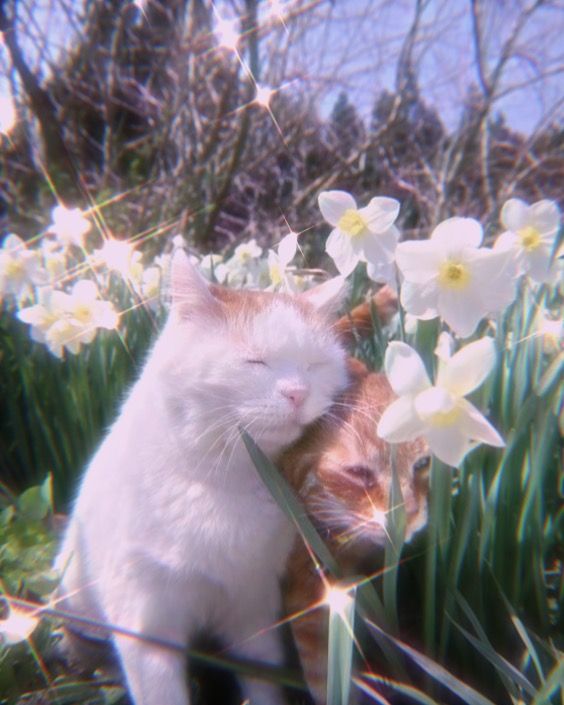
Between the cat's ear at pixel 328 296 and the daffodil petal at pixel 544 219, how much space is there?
0.28 meters

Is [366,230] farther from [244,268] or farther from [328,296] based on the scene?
[244,268]

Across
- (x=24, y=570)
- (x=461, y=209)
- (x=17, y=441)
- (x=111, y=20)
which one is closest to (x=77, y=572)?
(x=24, y=570)

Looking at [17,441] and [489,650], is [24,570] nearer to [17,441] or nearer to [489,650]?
[17,441]

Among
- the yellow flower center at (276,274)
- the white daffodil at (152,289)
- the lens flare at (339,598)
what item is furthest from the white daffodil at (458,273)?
the white daffodil at (152,289)

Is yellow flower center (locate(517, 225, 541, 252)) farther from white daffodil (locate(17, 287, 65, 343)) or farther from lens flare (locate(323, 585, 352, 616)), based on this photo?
white daffodil (locate(17, 287, 65, 343))

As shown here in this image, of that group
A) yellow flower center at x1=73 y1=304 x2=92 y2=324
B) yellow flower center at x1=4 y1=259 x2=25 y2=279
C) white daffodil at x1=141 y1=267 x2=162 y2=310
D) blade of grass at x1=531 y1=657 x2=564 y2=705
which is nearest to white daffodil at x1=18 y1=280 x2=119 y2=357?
yellow flower center at x1=73 y1=304 x2=92 y2=324

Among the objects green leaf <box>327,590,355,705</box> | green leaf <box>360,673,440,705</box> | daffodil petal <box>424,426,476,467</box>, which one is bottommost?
green leaf <box>360,673,440,705</box>

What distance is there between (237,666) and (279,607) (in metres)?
Answer: 0.17

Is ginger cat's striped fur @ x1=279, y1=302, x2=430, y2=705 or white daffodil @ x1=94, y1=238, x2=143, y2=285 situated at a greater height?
white daffodil @ x1=94, y1=238, x2=143, y2=285

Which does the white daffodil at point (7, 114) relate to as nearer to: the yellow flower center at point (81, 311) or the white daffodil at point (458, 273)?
the yellow flower center at point (81, 311)

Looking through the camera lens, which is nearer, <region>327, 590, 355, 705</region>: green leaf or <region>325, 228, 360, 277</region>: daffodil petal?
<region>327, 590, 355, 705</region>: green leaf

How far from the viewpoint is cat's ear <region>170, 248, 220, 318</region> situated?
2.82ft

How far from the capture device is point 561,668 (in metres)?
0.58

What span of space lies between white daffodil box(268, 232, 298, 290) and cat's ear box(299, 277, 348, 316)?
8 centimetres
